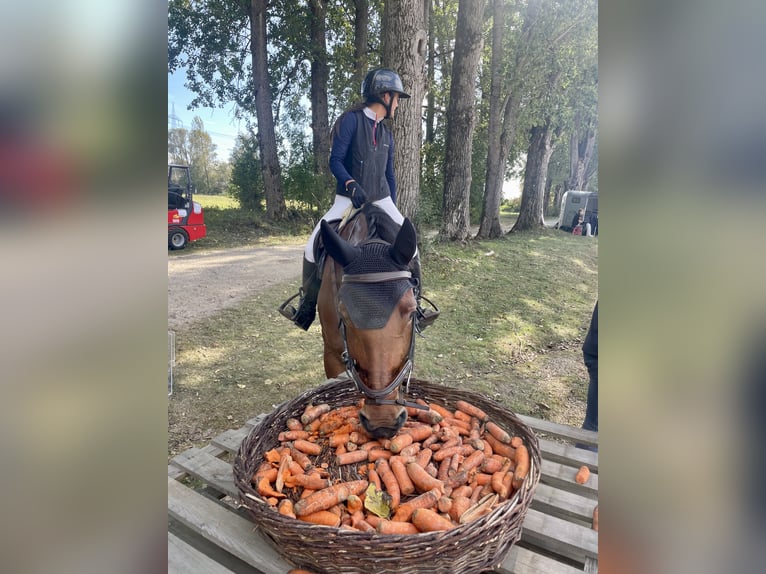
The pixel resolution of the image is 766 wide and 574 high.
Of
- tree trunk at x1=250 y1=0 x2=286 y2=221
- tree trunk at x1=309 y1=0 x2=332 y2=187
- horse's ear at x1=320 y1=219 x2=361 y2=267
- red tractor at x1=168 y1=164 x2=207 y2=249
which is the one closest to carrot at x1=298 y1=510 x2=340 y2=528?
horse's ear at x1=320 y1=219 x2=361 y2=267

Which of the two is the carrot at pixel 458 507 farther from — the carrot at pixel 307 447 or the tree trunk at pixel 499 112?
the tree trunk at pixel 499 112

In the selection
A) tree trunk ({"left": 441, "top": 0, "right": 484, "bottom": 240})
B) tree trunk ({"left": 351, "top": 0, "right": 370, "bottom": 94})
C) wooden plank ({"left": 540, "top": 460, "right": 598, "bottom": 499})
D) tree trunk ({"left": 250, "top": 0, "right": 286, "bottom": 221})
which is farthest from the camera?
tree trunk ({"left": 250, "top": 0, "right": 286, "bottom": 221})

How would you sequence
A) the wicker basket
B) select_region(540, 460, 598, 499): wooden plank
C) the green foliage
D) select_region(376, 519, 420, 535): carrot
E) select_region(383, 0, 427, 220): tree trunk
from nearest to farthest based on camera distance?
the wicker basket < select_region(376, 519, 420, 535): carrot < select_region(540, 460, 598, 499): wooden plank < select_region(383, 0, 427, 220): tree trunk < the green foliage

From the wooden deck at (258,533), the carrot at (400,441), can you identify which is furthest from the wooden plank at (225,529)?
the carrot at (400,441)

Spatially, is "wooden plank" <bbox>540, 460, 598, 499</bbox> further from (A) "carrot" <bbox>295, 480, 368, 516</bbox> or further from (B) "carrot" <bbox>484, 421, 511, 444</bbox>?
(A) "carrot" <bbox>295, 480, 368, 516</bbox>

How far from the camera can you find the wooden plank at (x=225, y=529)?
5.79 feet

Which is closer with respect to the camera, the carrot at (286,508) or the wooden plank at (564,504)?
the carrot at (286,508)

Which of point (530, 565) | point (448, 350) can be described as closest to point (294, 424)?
point (530, 565)

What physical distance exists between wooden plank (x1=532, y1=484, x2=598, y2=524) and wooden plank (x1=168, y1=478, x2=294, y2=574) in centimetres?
124

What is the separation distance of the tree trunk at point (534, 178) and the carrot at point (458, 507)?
1413cm

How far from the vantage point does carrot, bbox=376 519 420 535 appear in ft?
5.52

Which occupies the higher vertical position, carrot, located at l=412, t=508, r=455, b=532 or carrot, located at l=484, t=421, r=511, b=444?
carrot, located at l=484, t=421, r=511, b=444
